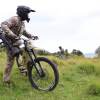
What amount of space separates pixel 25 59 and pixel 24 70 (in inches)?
11.9

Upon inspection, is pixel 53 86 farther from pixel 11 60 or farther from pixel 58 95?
pixel 11 60

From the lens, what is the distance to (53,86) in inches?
522

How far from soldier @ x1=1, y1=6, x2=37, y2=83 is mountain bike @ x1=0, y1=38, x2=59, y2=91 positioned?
20 centimetres

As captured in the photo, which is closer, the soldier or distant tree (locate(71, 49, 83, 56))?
the soldier

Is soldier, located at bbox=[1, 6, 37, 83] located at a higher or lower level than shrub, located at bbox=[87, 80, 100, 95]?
higher

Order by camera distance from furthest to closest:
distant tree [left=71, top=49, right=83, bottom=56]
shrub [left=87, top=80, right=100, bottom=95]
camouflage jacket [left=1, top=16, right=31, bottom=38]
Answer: distant tree [left=71, top=49, right=83, bottom=56] < shrub [left=87, top=80, right=100, bottom=95] < camouflage jacket [left=1, top=16, right=31, bottom=38]

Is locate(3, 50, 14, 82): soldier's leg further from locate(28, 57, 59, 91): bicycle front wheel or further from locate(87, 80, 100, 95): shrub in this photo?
locate(87, 80, 100, 95): shrub

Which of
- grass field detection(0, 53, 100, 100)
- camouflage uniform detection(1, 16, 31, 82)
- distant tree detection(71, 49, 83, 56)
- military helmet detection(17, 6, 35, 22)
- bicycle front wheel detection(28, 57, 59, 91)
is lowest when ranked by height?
distant tree detection(71, 49, 83, 56)

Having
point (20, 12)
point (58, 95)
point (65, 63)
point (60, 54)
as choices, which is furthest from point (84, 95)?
point (60, 54)

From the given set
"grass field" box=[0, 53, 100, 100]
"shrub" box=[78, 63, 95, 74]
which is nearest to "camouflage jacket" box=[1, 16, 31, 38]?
"grass field" box=[0, 53, 100, 100]

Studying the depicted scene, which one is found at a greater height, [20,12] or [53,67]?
[20,12]

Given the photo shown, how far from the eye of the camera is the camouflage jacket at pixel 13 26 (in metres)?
13.1

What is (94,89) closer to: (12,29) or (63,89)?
(63,89)

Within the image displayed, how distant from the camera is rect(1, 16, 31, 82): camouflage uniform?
43.0 ft
